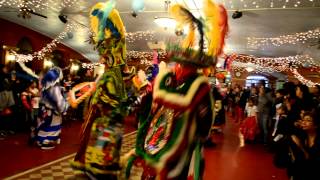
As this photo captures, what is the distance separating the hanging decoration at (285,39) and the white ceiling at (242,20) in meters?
0.16

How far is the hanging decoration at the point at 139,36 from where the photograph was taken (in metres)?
11.2

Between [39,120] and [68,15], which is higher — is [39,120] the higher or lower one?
the lower one

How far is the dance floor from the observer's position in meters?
4.03

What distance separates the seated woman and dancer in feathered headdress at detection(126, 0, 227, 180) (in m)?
0.96

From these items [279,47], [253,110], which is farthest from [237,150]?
[279,47]

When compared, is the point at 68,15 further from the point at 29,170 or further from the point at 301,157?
the point at 301,157

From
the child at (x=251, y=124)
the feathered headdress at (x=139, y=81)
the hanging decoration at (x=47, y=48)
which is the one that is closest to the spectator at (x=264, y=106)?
the child at (x=251, y=124)

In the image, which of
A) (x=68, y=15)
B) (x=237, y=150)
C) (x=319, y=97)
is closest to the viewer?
(x=319, y=97)

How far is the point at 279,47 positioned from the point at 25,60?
9280 mm

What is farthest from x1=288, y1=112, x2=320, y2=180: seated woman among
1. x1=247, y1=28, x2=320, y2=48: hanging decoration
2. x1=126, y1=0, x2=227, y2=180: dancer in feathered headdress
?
x1=247, y1=28, x2=320, y2=48: hanging decoration

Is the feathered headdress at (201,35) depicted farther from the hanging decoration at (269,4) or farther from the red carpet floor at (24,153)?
the hanging decoration at (269,4)

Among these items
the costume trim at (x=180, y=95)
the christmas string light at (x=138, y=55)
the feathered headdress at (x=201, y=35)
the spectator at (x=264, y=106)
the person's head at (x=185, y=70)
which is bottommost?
the spectator at (x=264, y=106)

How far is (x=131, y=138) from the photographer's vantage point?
700 centimetres

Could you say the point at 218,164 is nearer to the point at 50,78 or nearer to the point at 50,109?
the point at 50,109
